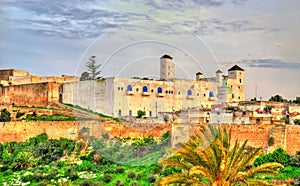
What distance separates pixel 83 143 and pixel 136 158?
5231mm

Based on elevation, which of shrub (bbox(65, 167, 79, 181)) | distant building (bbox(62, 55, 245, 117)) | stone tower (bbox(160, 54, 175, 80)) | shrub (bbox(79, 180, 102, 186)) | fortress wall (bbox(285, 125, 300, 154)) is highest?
stone tower (bbox(160, 54, 175, 80))

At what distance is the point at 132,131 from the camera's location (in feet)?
79.9

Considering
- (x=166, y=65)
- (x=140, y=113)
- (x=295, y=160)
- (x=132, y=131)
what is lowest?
(x=295, y=160)

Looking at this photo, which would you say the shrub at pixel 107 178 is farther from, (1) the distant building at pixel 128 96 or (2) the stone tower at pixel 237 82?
(2) the stone tower at pixel 237 82

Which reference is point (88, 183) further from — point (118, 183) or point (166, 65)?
point (166, 65)

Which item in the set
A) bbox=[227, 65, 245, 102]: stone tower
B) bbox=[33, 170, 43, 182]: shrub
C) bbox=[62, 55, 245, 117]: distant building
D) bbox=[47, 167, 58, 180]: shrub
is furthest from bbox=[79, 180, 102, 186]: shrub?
bbox=[227, 65, 245, 102]: stone tower

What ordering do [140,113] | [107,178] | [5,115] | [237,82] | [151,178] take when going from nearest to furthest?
1. [151,178]
2. [107,178]
3. [140,113]
4. [5,115]
5. [237,82]

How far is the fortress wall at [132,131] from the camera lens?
21.5 meters

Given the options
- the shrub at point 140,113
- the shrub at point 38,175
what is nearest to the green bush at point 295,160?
the shrub at point 140,113

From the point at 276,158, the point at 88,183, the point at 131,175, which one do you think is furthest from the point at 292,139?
the point at 88,183

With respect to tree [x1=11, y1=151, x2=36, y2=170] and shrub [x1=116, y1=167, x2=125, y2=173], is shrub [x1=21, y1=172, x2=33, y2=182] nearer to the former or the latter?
tree [x1=11, y1=151, x2=36, y2=170]

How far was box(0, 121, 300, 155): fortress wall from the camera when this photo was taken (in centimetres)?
2148

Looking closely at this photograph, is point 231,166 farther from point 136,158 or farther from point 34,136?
point 34,136

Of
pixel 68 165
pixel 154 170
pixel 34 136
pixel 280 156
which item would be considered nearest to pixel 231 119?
pixel 280 156
